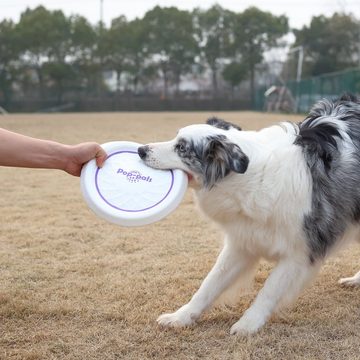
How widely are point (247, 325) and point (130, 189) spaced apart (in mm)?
1037

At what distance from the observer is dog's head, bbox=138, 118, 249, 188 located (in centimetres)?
297

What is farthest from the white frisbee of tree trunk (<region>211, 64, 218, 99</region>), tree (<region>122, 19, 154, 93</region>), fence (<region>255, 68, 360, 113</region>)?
tree (<region>122, 19, 154, 93</region>)

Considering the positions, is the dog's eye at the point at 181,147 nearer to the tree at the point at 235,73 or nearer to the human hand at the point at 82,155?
the human hand at the point at 82,155

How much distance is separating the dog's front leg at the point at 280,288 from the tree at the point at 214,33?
50817mm

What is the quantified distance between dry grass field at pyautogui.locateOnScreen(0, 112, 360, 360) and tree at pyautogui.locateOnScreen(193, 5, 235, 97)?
4924cm

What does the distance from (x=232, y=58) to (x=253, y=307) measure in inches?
2089

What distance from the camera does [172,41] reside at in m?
55.0

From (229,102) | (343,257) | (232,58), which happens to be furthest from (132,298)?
(232,58)

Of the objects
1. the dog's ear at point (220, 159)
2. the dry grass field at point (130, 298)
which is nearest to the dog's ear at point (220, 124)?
the dog's ear at point (220, 159)

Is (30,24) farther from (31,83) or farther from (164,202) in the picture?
(164,202)

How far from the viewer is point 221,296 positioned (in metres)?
3.37

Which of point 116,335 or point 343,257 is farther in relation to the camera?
point 343,257

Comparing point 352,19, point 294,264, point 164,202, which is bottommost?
→ point 294,264

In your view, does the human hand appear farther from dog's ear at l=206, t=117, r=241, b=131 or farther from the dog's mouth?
dog's ear at l=206, t=117, r=241, b=131
